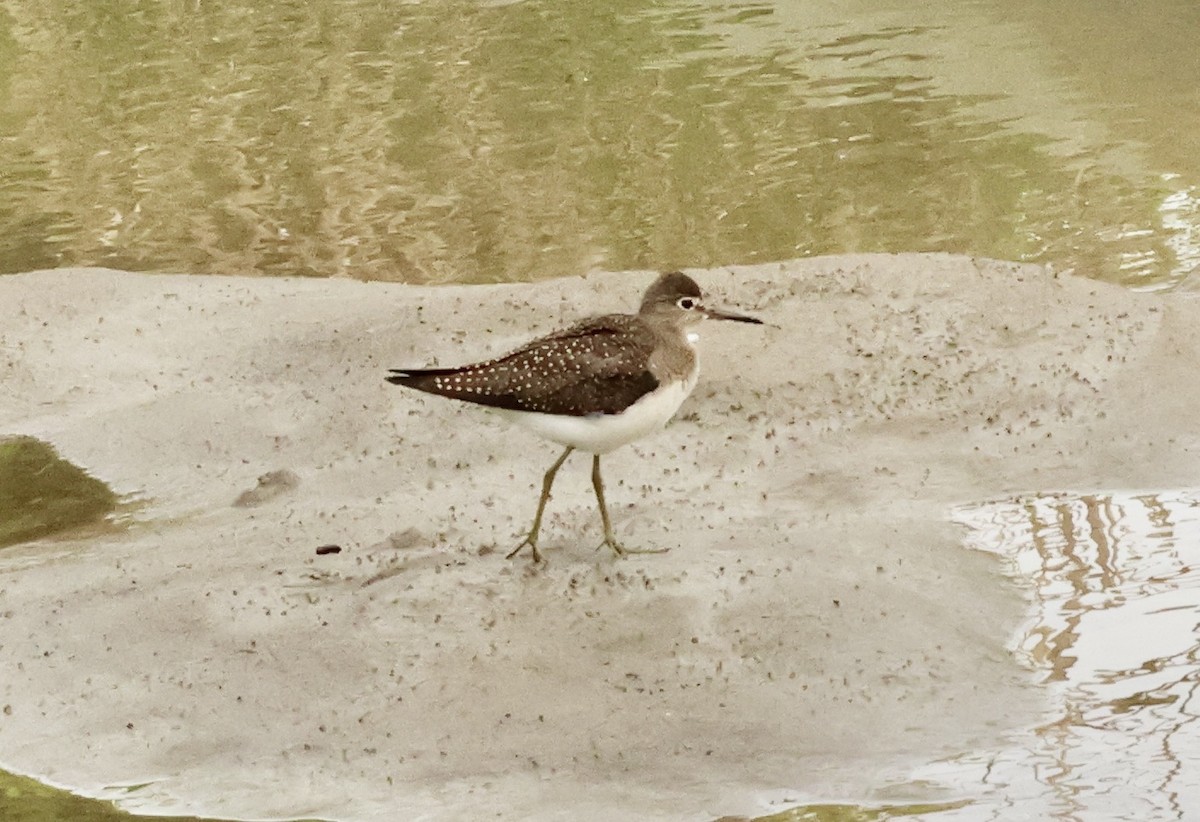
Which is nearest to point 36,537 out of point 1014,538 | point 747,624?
point 747,624

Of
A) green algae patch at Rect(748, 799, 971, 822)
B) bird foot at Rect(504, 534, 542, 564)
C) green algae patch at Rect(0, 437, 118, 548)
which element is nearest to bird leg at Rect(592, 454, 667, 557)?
bird foot at Rect(504, 534, 542, 564)

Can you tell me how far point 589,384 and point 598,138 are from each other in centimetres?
873

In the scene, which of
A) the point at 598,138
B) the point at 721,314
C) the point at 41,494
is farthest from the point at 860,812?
the point at 598,138

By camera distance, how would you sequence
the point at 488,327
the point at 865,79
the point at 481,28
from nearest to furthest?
the point at 488,327
the point at 865,79
the point at 481,28

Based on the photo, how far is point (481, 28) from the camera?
790 inches

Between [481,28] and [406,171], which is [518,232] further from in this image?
[481,28]

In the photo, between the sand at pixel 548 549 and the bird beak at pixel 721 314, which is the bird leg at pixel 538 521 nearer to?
the sand at pixel 548 549

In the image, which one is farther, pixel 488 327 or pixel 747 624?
pixel 488 327

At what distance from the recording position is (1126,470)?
332 inches

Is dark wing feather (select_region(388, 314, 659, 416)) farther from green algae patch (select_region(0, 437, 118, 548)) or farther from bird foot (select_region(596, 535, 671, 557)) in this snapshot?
green algae patch (select_region(0, 437, 118, 548))

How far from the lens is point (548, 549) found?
7.70 m

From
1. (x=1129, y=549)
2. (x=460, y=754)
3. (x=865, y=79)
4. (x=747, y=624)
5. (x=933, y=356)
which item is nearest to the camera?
(x=460, y=754)

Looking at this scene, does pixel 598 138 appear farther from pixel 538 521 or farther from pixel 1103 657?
pixel 1103 657

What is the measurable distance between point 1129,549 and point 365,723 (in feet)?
11.1
